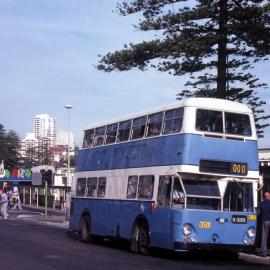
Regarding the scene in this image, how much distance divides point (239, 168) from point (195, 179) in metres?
1.25

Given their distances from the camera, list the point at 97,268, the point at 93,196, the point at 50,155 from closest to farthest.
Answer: the point at 97,268, the point at 93,196, the point at 50,155

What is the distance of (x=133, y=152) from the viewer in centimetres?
1922

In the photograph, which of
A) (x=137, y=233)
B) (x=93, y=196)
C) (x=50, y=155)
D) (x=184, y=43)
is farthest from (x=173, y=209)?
(x=50, y=155)

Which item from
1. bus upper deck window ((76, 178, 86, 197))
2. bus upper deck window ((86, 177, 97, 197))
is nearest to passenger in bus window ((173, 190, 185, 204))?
bus upper deck window ((86, 177, 97, 197))

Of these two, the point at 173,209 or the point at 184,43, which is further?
the point at 184,43

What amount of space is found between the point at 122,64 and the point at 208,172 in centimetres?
1205

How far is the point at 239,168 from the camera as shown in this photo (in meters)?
16.7

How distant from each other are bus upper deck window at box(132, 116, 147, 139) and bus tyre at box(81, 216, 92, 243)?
4.55 metres

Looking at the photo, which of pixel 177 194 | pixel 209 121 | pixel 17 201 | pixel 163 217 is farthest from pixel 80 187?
pixel 17 201

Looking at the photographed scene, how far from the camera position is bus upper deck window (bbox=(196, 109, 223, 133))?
1655cm

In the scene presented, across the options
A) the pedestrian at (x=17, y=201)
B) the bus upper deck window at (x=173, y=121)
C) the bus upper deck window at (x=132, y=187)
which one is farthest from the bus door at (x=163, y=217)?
the pedestrian at (x=17, y=201)

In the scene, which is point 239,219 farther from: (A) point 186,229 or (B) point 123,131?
(B) point 123,131

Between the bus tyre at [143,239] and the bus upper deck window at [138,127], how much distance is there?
2730 mm

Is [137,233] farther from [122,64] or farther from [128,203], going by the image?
[122,64]
